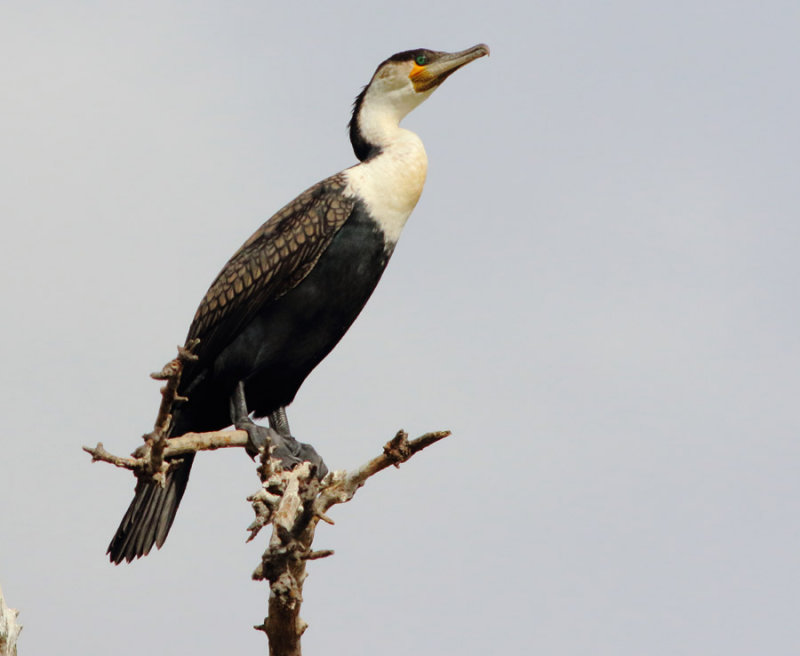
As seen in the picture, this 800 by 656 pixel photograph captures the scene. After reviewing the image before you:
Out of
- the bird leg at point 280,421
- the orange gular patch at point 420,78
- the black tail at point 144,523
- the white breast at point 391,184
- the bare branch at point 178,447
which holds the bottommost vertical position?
the bare branch at point 178,447

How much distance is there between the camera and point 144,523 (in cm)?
647

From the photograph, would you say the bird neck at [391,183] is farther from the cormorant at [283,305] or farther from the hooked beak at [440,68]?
the hooked beak at [440,68]

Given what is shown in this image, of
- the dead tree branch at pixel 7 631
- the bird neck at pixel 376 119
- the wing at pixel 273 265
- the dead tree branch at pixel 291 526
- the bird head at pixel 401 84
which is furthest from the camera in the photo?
the bird head at pixel 401 84

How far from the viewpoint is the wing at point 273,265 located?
6344 mm

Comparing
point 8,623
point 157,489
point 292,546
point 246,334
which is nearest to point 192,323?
point 246,334

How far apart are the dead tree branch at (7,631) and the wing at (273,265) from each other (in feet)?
5.55

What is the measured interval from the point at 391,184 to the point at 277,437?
1350 mm

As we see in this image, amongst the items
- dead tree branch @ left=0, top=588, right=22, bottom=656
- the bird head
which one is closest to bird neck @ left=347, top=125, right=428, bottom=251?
the bird head

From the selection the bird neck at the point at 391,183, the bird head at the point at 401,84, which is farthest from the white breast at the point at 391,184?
the bird head at the point at 401,84

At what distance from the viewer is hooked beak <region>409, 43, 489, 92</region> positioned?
23.4 ft

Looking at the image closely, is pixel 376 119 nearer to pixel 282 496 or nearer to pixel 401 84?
pixel 401 84

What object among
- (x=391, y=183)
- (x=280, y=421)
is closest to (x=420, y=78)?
(x=391, y=183)

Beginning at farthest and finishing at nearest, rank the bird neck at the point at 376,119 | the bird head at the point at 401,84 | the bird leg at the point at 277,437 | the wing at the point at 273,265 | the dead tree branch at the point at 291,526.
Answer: the bird head at the point at 401,84, the bird neck at the point at 376,119, the wing at the point at 273,265, the bird leg at the point at 277,437, the dead tree branch at the point at 291,526

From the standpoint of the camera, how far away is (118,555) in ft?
21.1
